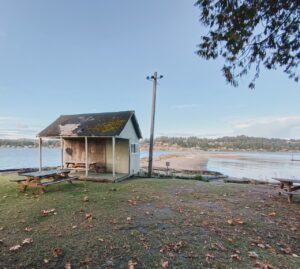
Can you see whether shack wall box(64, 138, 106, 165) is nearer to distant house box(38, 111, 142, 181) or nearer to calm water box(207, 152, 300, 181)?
distant house box(38, 111, 142, 181)

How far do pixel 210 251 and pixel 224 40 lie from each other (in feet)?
13.9

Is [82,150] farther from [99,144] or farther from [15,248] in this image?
[15,248]

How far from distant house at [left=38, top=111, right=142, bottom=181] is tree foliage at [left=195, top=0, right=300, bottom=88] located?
288 inches

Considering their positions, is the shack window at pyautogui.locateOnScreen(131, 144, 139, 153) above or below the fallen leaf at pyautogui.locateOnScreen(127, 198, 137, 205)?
above

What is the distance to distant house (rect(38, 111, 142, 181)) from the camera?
37.9 ft

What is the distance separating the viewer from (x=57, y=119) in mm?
13641

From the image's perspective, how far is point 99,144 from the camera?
12.5 m

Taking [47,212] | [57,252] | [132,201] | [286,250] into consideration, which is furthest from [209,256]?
[47,212]

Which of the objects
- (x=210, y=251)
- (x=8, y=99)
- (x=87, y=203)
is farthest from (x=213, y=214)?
(x=8, y=99)

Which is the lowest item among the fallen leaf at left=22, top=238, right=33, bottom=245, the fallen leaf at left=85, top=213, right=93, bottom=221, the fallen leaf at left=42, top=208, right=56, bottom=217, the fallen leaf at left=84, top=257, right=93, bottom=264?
the fallen leaf at left=42, top=208, right=56, bottom=217

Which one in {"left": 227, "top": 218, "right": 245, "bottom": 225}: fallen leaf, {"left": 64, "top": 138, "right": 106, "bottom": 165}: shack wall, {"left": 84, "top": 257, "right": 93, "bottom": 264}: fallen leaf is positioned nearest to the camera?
{"left": 84, "top": 257, "right": 93, "bottom": 264}: fallen leaf

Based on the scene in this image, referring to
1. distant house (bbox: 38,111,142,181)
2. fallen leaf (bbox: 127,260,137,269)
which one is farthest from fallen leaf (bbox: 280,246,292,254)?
distant house (bbox: 38,111,142,181)

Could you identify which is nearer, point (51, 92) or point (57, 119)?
point (57, 119)

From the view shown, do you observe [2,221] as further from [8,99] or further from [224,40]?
[8,99]
